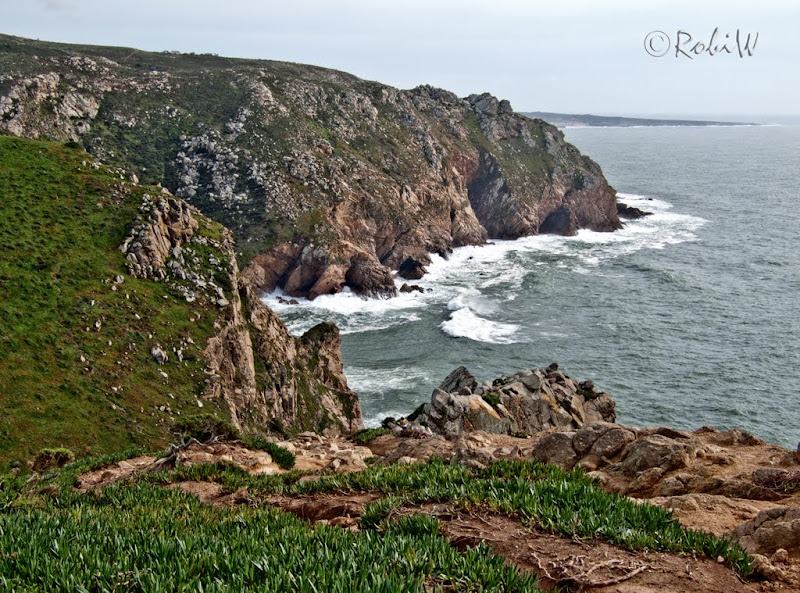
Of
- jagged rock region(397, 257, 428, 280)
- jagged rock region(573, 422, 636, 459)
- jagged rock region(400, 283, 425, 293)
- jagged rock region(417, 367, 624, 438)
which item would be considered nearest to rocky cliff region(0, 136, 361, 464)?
jagged rock region(417, 367, 624, 438)

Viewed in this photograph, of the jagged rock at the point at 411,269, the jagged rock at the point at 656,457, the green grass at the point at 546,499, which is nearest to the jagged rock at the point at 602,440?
the jagged rock at the point at 656,457

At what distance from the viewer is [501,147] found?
140000 millimetres

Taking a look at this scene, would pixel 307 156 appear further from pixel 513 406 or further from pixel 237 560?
pixel 237 560

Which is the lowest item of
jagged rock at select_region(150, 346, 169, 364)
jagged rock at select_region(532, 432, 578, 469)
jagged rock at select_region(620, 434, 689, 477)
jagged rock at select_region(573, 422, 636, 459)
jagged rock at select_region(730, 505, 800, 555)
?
jagged rock at select_region(150, 346, 169, 364)

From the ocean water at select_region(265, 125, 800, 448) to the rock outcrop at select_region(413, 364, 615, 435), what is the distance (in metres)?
11.9

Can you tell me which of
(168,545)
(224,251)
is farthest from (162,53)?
(168,545)

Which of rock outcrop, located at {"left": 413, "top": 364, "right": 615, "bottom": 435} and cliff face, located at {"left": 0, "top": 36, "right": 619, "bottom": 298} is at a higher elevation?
cliff face, located at {"left": 0, "top": 36, "right": 619, "bottom": 298}

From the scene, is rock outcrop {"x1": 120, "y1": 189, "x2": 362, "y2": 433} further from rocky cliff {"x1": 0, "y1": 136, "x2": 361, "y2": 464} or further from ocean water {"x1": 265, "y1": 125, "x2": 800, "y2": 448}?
ocean water {"x1": 265, "y1": 125, "x2": 800, "y2": 448}

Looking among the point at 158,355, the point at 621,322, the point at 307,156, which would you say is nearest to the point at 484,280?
the point at 621,322

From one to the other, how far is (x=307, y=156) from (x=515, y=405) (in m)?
75.5

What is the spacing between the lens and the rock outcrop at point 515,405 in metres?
33.5

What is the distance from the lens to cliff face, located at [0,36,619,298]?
89.2 m

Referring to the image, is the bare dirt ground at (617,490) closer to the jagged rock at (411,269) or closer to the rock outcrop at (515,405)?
the rock outcrop at (515,405)

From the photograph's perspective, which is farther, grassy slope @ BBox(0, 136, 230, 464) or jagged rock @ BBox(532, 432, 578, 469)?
grassy slope @ BBox(0, 136, 230, 464)
